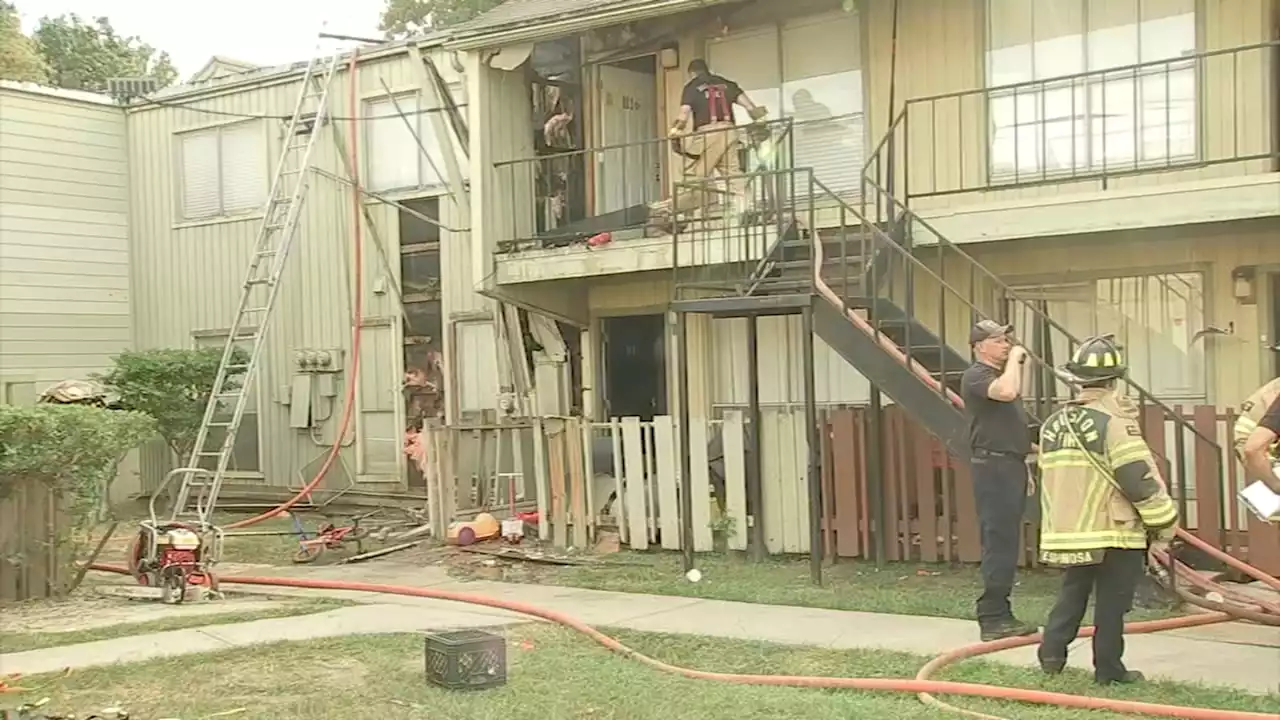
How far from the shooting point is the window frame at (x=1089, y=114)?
10031 millimetres

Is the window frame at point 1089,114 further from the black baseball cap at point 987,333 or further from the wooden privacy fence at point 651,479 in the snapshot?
the black baseball cap at point 987,333

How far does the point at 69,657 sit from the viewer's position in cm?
759

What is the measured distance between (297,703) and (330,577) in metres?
4.64

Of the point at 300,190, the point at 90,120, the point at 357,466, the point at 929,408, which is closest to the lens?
the point at 929,408

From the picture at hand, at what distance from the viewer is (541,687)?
255 inches

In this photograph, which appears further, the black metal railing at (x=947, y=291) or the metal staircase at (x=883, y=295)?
the black metal railing at (x=947, y=291)

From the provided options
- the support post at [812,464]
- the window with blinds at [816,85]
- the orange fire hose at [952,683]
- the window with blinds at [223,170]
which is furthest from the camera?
the window with blinds at [223,170]

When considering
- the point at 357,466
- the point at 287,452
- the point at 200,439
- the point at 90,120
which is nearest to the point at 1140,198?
the point at 200,439

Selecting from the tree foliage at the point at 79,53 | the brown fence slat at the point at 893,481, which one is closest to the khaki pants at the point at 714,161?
the brown fence slat at the point at 893,481

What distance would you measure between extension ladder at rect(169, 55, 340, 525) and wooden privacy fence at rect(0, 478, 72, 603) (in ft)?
12.4

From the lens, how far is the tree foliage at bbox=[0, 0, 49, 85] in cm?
3166

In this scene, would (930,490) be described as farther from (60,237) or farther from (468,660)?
(60,237)

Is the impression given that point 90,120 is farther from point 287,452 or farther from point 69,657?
point 69,657

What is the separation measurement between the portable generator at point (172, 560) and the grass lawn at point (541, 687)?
2.27 metres
